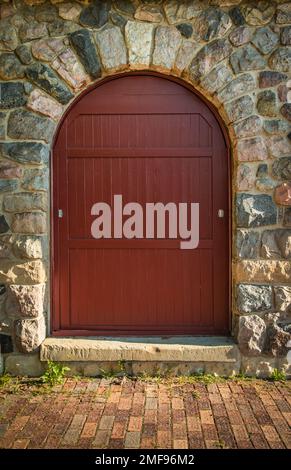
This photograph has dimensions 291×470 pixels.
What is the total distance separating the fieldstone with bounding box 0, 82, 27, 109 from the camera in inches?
142

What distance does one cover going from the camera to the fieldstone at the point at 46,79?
359 cm

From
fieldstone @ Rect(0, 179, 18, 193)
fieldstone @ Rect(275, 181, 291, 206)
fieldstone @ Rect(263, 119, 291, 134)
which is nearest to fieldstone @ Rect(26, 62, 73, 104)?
fieldstone @ Rect(0, 179, 18, 193)

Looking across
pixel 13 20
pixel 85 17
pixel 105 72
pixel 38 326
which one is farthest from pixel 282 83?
pixel 38 326

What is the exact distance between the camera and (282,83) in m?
3.57

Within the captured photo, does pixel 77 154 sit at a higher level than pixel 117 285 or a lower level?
higher

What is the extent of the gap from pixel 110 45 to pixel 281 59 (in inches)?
55.0

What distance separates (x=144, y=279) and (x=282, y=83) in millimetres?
1995

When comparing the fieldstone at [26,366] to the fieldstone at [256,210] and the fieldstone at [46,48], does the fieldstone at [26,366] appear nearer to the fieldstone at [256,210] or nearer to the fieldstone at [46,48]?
the fieldstone at [256,210]

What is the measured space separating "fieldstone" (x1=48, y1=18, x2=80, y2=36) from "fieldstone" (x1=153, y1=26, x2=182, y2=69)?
2.19 feet

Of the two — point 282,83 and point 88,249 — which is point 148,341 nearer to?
point 88,249

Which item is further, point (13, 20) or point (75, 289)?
point (75, 289)

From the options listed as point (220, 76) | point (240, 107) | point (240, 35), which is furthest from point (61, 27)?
point (240, 107)

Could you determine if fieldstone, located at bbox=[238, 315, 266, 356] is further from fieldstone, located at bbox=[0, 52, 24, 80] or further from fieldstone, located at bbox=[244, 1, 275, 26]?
fieldstone, located at bbox=[0, 52, 24, 80]

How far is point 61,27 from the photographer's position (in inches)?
141
